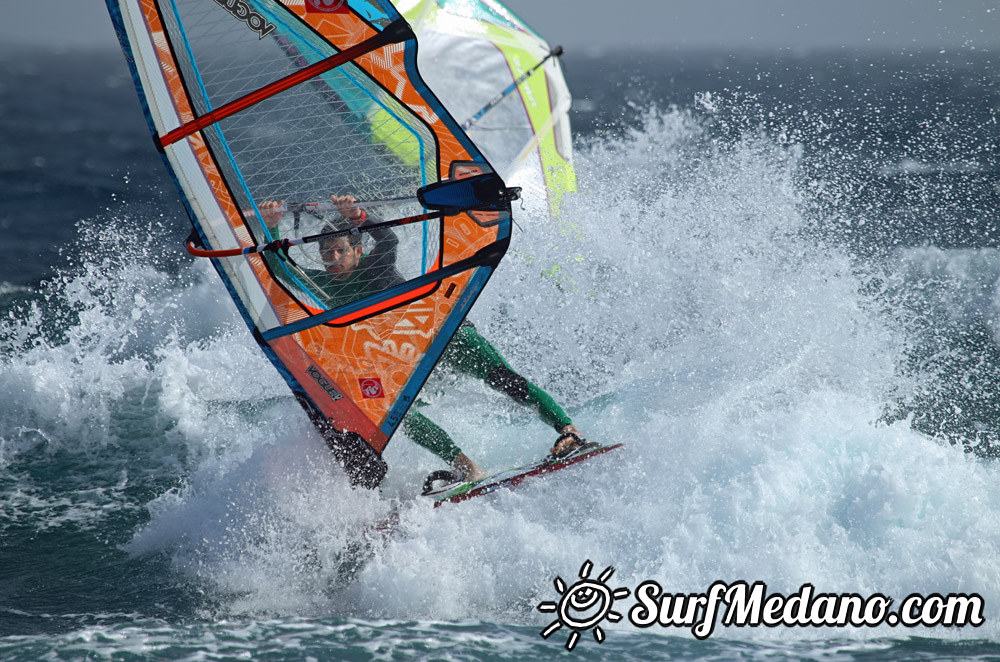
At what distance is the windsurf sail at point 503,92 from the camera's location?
7414 millimetres

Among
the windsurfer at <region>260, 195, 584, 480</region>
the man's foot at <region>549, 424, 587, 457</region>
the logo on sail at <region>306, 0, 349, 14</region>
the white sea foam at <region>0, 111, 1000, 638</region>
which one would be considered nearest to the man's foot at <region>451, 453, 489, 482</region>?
the windsurfer at <region>260, 195, 584, 480</region>

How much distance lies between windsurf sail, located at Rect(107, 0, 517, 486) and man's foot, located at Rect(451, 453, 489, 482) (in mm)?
422

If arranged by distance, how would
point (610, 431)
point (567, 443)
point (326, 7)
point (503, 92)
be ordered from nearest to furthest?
point (326, 7)
point (567, 443)
point (610, 431)
point (503, 92)

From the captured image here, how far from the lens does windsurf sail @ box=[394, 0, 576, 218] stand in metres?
7.41

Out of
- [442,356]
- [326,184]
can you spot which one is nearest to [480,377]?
[442,356]

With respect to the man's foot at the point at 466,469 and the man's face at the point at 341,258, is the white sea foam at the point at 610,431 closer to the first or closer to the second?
the man's foot at the point at 466,469

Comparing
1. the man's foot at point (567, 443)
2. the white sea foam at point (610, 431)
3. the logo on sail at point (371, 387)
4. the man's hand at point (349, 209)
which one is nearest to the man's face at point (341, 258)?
the man's hand at point (349, 209)

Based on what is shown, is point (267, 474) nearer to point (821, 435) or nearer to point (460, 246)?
point (460, 246)

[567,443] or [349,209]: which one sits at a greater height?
[349,209]

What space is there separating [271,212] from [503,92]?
13.8 ft

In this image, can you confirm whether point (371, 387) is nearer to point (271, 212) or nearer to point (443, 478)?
point (443, 478)

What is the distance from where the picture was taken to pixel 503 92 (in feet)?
25.1

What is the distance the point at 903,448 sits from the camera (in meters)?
4.29

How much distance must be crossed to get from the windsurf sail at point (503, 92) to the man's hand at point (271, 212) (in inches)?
139
